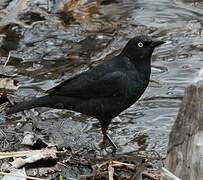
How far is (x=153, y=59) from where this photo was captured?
9336mm

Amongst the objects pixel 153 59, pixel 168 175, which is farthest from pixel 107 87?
pixel 168 175

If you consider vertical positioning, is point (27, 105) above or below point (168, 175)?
below

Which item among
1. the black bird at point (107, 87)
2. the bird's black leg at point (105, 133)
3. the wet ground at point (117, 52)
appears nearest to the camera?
the black bird at point (107, 87)

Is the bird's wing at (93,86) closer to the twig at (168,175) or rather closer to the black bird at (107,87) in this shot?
the black bird at (107,87)

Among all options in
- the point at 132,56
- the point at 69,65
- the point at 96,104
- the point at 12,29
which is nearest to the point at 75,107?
the point at 96,104

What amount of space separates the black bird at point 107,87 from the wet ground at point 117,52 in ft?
1.05

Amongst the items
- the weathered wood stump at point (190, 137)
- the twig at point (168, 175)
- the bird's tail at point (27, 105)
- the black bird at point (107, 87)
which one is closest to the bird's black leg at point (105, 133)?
the black bird at point (107, 87)

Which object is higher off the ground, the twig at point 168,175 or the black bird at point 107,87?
the twig at point 168,175

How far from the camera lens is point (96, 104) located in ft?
23.4

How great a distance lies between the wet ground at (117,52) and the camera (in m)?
7.41

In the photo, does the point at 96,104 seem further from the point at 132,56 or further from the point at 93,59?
the point at 93,59

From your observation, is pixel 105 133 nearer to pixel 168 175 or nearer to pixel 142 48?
pixel 142 48

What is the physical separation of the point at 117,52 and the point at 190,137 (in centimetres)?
507

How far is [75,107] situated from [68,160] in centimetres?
85
